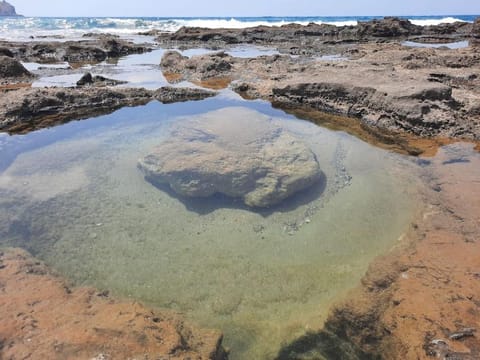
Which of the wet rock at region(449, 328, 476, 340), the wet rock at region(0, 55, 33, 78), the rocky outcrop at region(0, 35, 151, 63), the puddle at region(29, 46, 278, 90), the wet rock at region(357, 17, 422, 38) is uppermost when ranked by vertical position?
the wet rock at region(357, 17, 422, 38)

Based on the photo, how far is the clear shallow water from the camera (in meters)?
3.53

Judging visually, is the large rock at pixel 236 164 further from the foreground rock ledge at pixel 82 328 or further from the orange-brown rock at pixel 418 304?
the foreground rock ledge at pixel 82 328

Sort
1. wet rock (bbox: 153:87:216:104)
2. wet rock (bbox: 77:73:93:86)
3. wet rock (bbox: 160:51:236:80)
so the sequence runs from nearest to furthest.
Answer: wet rock (bbox: 153:87:216:104)
wet rock (bbox: 77:73:93:86)
wet rock (bbox: 160:51:236:80)

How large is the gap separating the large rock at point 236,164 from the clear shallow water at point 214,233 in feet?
0.75

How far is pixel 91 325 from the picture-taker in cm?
273

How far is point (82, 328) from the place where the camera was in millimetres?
2682

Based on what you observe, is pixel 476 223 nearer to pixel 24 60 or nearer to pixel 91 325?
pixel 91 325

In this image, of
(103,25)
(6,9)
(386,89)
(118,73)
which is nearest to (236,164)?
(386,89)

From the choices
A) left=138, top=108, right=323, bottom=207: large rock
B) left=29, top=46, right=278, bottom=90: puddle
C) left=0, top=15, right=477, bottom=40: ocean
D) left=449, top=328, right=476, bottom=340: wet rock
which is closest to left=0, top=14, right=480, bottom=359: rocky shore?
left=449, top=328, right=476, bottom=340: wet rock

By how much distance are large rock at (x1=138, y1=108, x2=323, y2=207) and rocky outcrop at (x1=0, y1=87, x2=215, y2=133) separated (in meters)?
3.75

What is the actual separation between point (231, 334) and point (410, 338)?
156 cm

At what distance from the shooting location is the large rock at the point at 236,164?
538 centimetres

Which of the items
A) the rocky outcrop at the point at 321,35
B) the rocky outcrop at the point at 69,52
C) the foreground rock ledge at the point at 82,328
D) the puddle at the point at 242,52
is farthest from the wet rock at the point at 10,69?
the rocky outcrop at the point at 321,35

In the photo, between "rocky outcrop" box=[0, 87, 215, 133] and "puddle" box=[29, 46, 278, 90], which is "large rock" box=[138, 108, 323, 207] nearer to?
"rocky outcrop" box=[0, 87, 215, 133]
